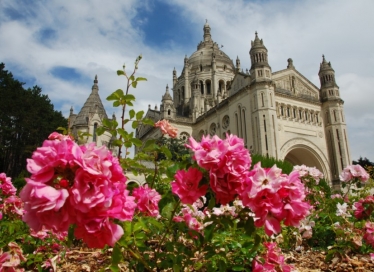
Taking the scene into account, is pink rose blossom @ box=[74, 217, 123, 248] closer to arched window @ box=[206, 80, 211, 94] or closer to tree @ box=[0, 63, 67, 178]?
tree @ box=[0, 63, 67, 178]

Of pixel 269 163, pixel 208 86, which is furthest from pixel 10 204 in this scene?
pixel 208 86

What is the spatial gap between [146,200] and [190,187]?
0.94 m

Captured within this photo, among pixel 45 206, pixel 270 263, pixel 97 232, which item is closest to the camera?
pixel 45 206

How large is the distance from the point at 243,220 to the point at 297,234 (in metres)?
2.60

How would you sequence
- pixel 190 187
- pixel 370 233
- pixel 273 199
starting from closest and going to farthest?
pixel 273 199 < pixel 190 187 < pixel 370 233

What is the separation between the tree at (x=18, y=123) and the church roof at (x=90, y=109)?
2.89 m

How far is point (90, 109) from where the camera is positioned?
3675 cm

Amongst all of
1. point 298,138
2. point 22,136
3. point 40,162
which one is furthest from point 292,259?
point 22,136

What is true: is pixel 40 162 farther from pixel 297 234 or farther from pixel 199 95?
pixel 199 95

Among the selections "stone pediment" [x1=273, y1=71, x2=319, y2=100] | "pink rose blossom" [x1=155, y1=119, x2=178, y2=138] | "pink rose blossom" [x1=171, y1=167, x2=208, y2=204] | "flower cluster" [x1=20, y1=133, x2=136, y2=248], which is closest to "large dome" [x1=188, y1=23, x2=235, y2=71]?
"stone pediment" [x1=273, y1=71, x2=319, y2=100]

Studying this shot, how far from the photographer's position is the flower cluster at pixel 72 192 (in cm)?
130

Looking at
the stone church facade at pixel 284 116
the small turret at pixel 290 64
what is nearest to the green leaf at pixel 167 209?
the stone church facade at pixel 284 116

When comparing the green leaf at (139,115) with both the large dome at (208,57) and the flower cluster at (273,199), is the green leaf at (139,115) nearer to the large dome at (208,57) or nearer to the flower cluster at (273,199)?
the flower cluster at (273,199)

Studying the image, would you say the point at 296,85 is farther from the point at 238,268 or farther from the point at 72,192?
the point at 72,192
